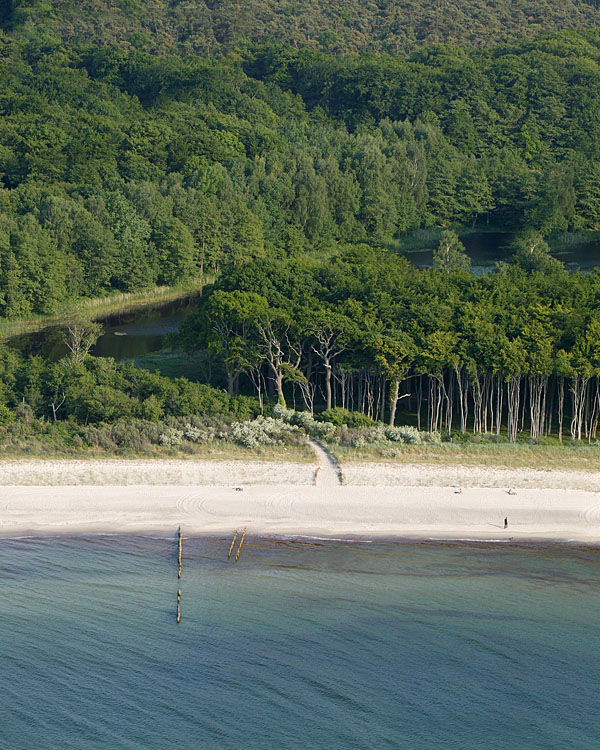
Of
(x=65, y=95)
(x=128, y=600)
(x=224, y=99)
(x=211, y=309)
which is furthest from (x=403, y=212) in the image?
(x=128, y=600)

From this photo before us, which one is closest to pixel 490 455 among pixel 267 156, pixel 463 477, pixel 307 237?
pixel 463 477

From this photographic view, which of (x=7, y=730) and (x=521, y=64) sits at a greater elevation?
(x=521, y=64)

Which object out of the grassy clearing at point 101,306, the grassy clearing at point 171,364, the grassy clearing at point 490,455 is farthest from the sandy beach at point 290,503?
the grassy clearing at point 101,306

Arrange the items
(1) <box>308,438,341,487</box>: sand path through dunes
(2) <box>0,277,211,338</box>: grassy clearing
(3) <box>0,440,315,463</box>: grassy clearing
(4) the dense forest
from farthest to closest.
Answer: (4) the dense forest → (2) <box>0,277,211,338</box>: grassy clearing → (3) <box>0,440,315,463</box>: grassy clearing → (1) <box>308,438,341,487</box>: sand path through dunes

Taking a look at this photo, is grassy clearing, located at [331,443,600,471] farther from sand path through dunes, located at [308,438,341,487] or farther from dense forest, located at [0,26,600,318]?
dense forest, located at [0,26,600,318]

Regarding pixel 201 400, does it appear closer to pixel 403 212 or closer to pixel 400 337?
pixel 400 337

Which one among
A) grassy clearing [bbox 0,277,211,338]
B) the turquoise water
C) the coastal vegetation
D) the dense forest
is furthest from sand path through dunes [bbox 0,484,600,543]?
the dense forest
